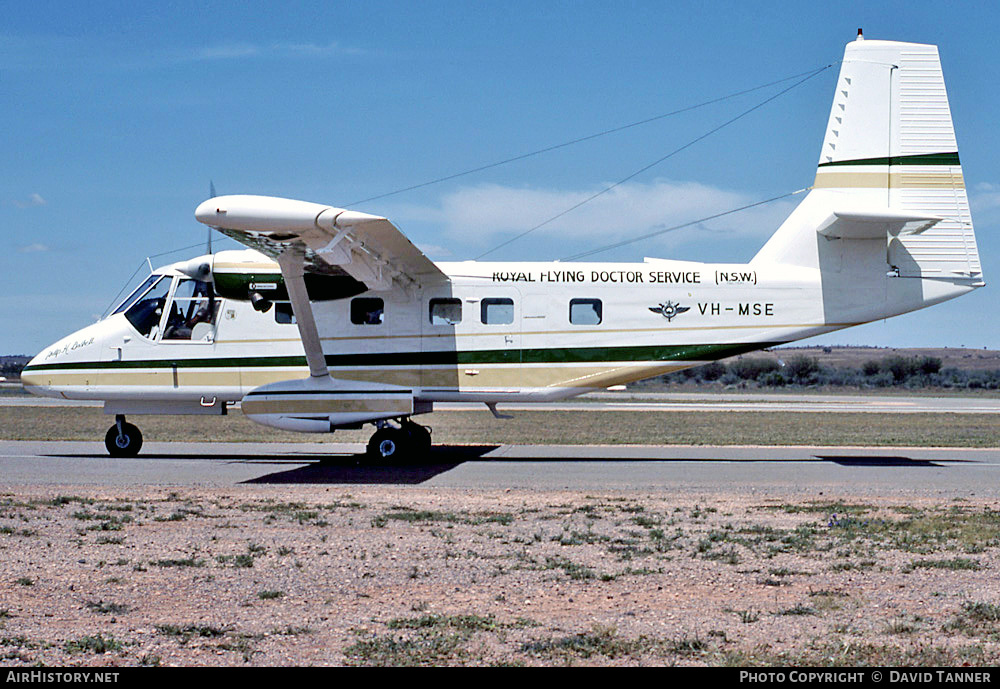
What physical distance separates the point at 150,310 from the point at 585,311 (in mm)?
8515

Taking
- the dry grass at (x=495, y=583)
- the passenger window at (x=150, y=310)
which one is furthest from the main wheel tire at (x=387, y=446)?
the dry grass at (x=495, y=583)

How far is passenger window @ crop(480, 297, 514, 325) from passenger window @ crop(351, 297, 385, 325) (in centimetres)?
200

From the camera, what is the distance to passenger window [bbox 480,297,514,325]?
18.6 meters

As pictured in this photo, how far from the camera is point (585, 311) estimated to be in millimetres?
18547

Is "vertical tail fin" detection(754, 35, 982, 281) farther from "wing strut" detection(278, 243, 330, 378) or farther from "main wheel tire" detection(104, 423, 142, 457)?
"main wheel tire" detection(104, 423, 142, 457)

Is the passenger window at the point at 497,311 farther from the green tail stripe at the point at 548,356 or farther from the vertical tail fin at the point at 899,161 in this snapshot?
the vertical tail fin at the point at 899,161

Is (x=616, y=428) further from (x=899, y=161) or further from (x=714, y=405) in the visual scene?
(x=714, y=405)

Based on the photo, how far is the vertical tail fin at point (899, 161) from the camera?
18047 millimetres

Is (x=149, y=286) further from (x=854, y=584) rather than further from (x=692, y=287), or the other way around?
(x=854, y=584)

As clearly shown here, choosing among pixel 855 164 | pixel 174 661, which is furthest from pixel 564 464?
pixel 174 661

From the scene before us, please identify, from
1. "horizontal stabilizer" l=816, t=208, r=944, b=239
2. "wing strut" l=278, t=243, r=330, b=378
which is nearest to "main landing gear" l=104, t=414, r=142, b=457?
"wing strut" l=278, t=243, r=330, b=378

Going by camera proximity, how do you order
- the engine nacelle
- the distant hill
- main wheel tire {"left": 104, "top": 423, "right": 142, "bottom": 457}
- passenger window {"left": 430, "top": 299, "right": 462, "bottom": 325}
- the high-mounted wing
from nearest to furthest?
the high-mounted wing, the engine nacelle, passenger window {"left": 430, "top": 299, "right": 462, "bottom": 325}, main wheel tire {"left": 104, "top": 423, "right": 142, "bottom": 457}, the distant hill

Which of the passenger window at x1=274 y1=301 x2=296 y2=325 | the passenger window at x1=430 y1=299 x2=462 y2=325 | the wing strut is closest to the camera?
the wing strut

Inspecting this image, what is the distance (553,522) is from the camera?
11.5m
